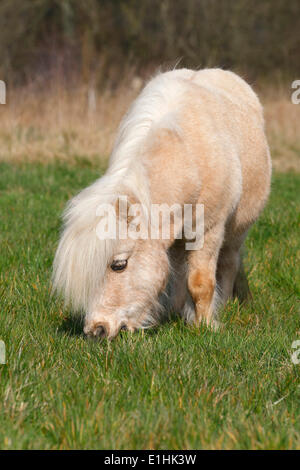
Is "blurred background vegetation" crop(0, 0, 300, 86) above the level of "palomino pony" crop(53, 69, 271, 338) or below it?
above

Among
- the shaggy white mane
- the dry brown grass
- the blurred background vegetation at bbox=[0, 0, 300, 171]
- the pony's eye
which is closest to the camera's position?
the shaggy white mane

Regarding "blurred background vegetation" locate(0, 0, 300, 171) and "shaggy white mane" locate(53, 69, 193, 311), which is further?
"blurred background vegetation" locate(0, 0, 300, 171)

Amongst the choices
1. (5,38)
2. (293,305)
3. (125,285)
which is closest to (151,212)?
(125,285)

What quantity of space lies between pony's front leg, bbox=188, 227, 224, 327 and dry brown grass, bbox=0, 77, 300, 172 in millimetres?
6367

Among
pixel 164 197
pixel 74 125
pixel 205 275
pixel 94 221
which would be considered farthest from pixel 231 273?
pixel 74 125

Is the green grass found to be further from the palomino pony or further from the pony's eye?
the pony's eye

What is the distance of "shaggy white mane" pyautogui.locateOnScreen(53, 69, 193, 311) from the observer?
3611 millimetres

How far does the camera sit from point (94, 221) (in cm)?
364

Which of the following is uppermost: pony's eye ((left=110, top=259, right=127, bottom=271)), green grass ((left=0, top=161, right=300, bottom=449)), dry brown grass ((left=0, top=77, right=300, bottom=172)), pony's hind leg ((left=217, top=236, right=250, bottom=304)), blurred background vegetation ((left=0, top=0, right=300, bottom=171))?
blurred background vegetation ((left=0, top=0, right=300, bottom=171))

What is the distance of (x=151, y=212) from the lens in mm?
3820

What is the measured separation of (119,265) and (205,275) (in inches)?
32.9

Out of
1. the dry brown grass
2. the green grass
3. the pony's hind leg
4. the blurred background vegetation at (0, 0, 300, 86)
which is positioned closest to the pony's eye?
the green grass

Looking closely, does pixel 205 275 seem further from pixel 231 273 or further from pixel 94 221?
pixel 94 221
